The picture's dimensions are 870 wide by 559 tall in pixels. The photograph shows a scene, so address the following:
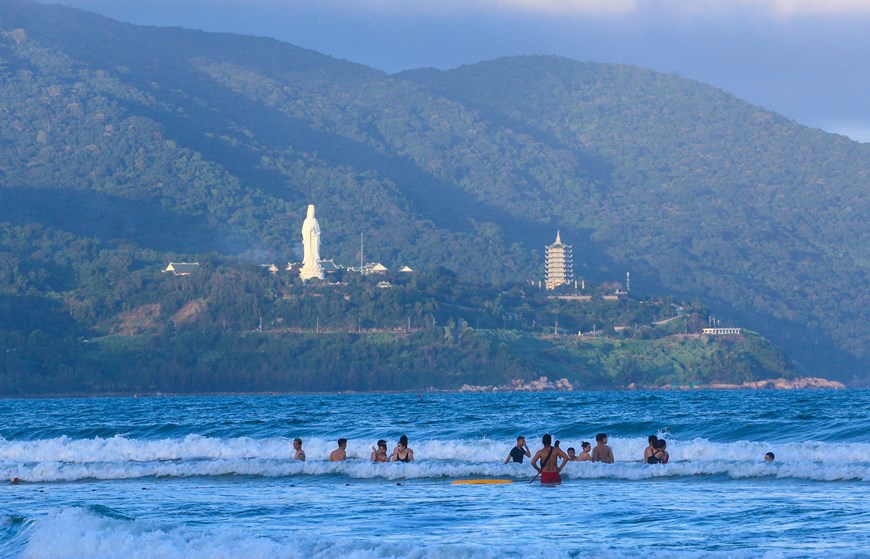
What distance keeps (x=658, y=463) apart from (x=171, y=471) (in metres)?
16.0

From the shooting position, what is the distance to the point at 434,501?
36781 mm

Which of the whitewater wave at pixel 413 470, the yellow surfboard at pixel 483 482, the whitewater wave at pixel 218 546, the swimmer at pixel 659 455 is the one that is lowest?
the whitewater wave at pixel 218 546

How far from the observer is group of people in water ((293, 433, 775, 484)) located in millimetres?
40531

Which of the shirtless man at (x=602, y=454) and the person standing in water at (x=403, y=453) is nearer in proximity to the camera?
the shirtless man at (x=602, y=454)

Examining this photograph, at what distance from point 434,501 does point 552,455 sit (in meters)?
5.17

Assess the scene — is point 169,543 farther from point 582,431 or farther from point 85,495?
point 582,431

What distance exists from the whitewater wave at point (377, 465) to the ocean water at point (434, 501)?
7 centimetres

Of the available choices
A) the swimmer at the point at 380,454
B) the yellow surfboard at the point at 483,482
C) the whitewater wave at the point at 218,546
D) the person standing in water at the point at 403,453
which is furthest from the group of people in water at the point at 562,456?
the whitewater wave at the point at 218,546

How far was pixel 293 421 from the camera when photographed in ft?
269

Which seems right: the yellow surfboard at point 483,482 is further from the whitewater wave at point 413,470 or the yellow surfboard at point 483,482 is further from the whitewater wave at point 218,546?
the whitewater wave at point 218,546

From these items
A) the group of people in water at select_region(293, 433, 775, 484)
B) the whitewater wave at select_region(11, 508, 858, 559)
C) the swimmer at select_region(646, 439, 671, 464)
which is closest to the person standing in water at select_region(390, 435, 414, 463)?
the group of people in water at select_region(293, 433, 775, 484)

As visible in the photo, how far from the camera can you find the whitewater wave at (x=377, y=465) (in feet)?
136

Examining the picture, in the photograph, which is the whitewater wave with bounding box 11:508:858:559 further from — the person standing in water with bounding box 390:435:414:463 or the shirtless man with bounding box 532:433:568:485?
the person standing in water with bounding box 390:435:414:463

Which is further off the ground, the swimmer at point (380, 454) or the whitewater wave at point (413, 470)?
the swimmer at point (380, 454)
